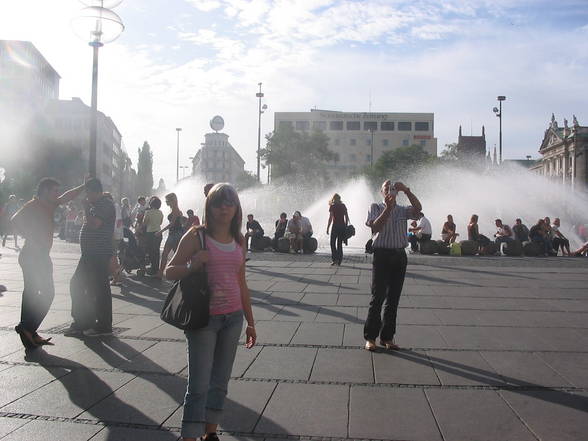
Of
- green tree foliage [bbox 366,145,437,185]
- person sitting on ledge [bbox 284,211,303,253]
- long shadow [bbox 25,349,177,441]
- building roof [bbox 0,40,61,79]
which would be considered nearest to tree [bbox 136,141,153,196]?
building roof [bbox 0,40,61,79]

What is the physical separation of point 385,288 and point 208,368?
314 cm

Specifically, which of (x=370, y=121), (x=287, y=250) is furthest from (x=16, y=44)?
(x=287, y=250)

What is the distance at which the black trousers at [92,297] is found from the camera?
6.76 meters

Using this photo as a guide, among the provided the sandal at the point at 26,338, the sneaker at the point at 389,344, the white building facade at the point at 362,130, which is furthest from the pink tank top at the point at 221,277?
the white building facade at the point at 362,130

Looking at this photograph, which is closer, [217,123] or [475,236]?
[475,236]

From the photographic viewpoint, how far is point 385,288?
6.19m

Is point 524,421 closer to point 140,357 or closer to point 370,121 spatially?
point 140,357

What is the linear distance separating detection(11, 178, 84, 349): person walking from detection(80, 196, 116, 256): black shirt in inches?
17.9

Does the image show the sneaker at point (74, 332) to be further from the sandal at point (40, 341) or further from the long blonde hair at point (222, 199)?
the long blonde hair at point (222, 199)

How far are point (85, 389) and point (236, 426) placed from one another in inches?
60.9

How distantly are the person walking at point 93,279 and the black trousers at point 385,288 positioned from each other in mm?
3143

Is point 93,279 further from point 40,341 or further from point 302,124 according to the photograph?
point 302,124

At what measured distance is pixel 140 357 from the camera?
226 inches

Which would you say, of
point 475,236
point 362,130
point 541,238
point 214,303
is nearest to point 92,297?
point 214,303
